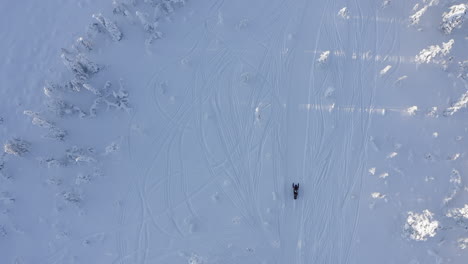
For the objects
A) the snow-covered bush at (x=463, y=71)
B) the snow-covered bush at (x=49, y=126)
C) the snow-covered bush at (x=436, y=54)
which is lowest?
the snow-covered bush at (x=49, y=126)

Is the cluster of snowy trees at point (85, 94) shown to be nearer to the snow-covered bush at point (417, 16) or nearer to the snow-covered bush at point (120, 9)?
the snow-covered bush at point (120, 9)

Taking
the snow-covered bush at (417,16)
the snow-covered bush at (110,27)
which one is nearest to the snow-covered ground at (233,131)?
the snow-covered bush at (417,16)

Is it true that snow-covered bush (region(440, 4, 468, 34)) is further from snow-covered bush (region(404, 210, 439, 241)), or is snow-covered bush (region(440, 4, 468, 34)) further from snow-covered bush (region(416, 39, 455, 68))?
snow-covered bush (region(404, 210, 439, 241))

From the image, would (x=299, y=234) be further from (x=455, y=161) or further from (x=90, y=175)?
(x=90, y=175)

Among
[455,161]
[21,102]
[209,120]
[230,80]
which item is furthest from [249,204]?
[21,102]

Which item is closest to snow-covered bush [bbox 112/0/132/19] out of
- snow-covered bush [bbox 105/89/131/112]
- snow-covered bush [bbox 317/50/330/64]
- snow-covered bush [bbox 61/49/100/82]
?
snow-covered bush [bbox 61/49/100/82]
